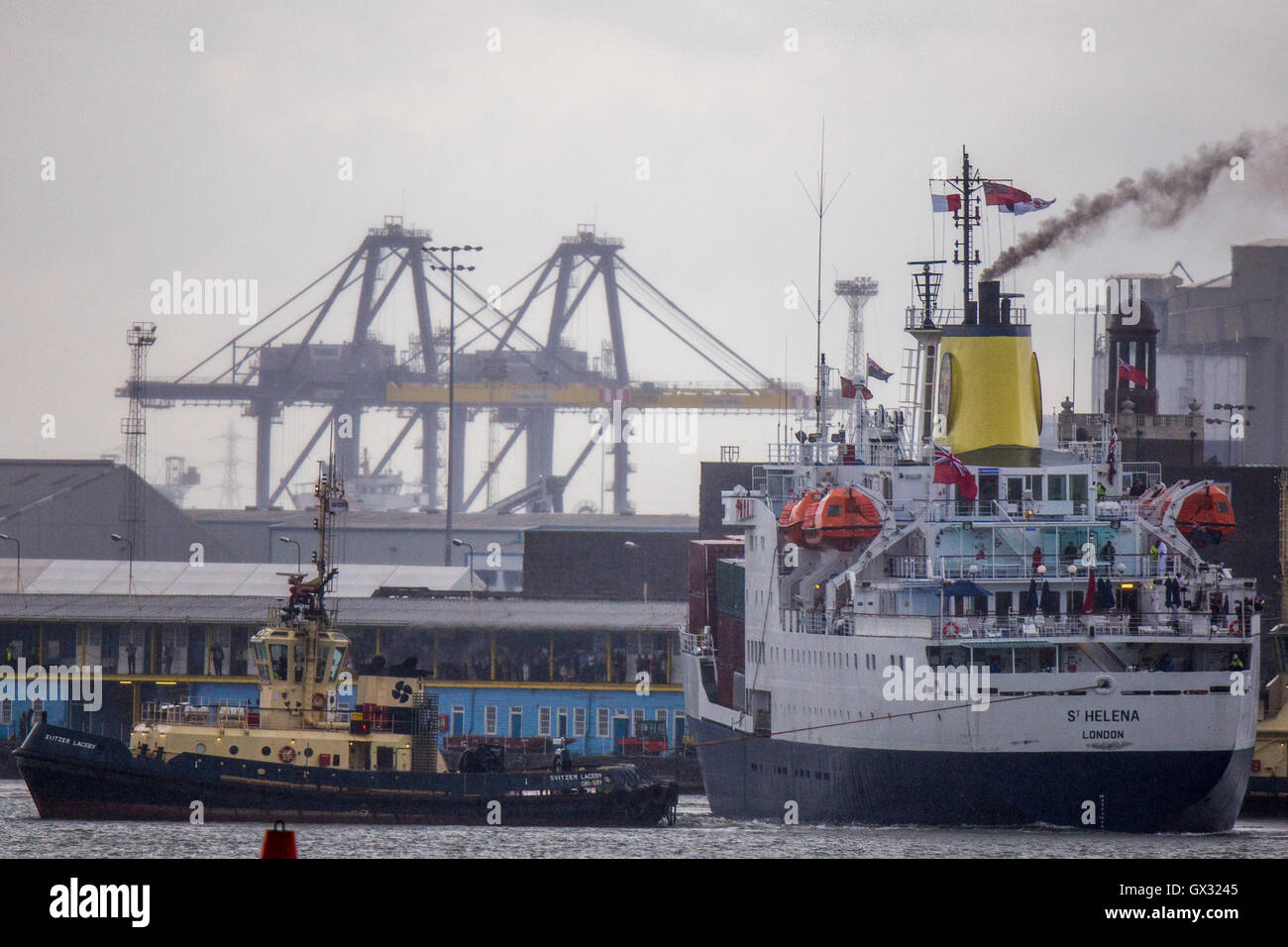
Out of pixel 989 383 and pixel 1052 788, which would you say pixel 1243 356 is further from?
pixel 1052 788

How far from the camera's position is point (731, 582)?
58.0m

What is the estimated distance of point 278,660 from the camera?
50.4m

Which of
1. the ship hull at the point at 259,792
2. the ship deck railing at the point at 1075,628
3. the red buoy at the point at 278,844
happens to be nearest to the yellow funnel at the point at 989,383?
the ship deck railing at the point at 1075,628

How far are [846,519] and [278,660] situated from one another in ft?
Answer: 48.1

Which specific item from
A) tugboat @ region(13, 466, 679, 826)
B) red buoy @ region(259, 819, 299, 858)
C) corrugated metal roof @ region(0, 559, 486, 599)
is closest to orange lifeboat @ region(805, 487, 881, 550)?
tugboat @ region(13, 466, 679, 826)

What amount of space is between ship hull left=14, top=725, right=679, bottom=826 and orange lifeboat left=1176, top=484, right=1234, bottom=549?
15885mm

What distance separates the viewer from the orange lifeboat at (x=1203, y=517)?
4956 cm

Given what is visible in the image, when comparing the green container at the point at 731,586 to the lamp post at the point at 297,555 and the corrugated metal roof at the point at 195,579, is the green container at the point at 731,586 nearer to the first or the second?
the lamp post at the point at 297,555

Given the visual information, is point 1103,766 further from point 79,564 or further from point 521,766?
point 79,564

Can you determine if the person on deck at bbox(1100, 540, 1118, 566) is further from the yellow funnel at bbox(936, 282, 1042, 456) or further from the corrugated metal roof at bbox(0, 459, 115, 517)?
the corrugated metal roof at bbox(0, 459, 115, 517)

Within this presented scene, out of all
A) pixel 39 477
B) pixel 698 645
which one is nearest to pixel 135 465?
pixel 39 477

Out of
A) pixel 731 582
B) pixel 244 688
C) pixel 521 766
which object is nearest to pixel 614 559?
pixel 244 688
